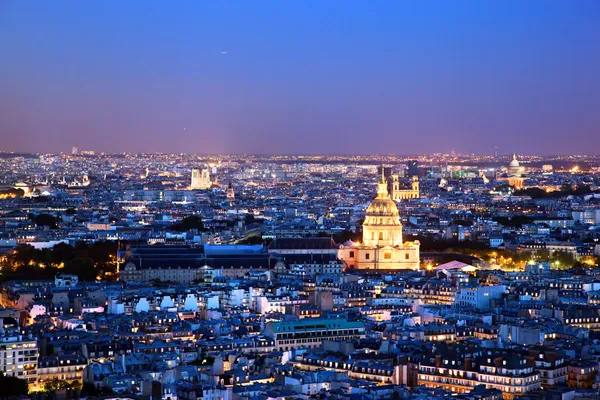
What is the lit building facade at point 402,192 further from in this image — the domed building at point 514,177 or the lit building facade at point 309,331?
the lit building facade at point 309,331

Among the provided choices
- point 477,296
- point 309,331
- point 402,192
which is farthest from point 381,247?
point 402,192

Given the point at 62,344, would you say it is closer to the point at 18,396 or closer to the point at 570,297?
the point at 18,396

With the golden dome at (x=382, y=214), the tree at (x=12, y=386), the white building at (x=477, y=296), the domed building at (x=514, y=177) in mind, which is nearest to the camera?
the tree at (x=12, y=386)

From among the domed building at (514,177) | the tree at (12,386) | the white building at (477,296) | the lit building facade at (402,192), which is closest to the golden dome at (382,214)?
the white building at (477,296)

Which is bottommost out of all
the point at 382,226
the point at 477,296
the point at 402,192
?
the point at 402,192

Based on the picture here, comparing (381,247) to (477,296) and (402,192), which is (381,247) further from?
(402,192)
